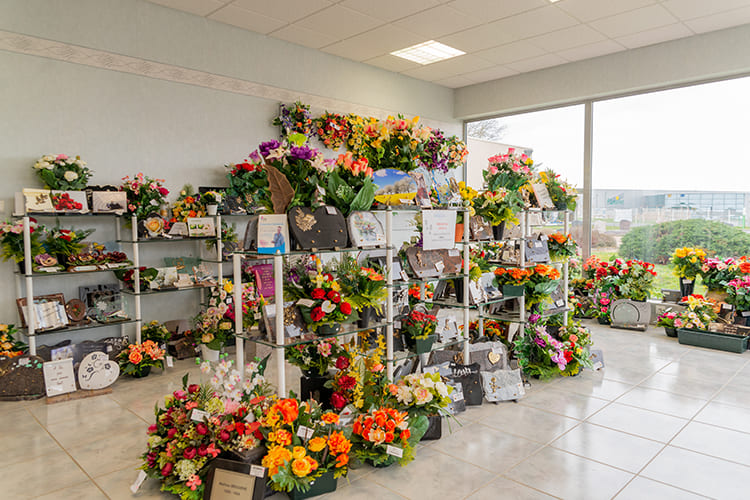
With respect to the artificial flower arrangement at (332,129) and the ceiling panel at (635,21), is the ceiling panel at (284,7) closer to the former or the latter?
the artificial flower arrangement at (332,129)

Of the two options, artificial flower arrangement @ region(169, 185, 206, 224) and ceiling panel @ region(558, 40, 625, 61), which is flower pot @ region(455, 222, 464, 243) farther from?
ceiling panel @ region(558, 40, 625, 61)

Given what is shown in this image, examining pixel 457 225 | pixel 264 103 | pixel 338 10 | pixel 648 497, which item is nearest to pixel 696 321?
pixel 457 225

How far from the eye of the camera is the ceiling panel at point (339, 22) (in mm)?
5223

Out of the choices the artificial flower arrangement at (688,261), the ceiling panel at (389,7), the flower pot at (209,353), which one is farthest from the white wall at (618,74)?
the flower pot at (209,353)

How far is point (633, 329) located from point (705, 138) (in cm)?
257

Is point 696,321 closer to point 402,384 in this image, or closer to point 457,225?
point 457,225

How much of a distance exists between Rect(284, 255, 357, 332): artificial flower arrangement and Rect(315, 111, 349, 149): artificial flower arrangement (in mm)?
3671

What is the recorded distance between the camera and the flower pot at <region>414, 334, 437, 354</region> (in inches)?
144

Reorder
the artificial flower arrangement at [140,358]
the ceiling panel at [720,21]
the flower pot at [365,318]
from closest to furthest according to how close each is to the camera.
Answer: the flower pot at [365,318] → the artificial flower arrangement at [140,358] → the ceiling panel at [720,21]

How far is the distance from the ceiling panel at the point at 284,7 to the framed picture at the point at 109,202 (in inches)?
86.6

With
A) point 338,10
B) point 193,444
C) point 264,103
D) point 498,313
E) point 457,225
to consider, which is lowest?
point 193,444

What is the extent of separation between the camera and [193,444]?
2.63 m

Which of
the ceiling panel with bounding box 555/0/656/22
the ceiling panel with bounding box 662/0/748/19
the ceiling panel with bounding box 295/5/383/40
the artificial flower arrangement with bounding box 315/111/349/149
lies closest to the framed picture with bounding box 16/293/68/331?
the artificial flower arrangement with bounding box 315/111/349/149

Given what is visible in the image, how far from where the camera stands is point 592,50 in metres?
6.52
